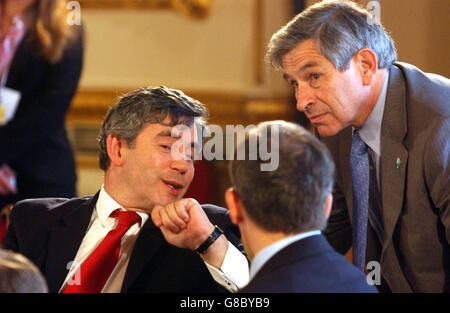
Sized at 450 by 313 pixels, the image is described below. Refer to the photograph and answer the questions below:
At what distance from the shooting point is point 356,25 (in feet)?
7.39

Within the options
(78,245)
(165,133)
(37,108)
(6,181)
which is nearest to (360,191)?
(165,133)

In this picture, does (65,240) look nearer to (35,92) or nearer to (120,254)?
(120,254)

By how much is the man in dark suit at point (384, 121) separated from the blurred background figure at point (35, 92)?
1.52 meters

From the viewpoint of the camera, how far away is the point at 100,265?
88.7 inches

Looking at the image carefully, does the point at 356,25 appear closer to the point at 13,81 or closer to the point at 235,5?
the point at 13,81

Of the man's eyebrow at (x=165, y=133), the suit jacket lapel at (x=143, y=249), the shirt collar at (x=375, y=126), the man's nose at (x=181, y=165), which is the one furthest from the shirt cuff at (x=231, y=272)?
the shirt collar at (x=375, y=126)

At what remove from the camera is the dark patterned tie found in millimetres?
2359

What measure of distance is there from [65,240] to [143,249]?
27 cm

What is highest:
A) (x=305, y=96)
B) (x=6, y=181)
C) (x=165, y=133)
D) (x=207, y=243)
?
(x=305, y=96)

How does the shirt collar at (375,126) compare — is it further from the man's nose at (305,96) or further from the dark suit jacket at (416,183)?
the man's nose at (305,96)

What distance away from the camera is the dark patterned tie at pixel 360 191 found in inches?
92.9

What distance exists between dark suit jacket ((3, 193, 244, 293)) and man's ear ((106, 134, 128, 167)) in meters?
0.16

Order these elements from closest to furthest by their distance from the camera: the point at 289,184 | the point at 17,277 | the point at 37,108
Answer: the point at 17,277 → the point at 289,184 → the point at 37,108

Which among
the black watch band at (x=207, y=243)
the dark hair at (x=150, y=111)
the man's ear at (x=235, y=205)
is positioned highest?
the dark hair at (x=150, y=111)
